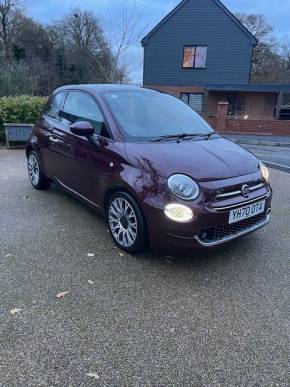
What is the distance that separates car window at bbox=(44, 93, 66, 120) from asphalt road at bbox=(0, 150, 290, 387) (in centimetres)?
176

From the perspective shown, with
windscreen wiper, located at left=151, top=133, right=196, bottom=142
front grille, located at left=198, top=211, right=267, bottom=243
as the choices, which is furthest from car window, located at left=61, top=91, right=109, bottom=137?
front grille, located at left=198, top=211, right=267, bottom=243

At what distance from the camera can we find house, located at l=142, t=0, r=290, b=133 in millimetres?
22719

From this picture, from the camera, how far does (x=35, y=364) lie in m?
2.20

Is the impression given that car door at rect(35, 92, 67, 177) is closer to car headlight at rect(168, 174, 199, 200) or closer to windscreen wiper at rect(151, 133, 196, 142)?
windscreen wiper at rect(151, 133, 196, 142)

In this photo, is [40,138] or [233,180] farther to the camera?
[40,138]

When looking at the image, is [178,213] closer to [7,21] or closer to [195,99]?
[195,99]

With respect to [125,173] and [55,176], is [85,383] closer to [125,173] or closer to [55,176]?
[125,173]

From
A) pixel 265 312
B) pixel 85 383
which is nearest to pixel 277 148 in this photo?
pixel 265 312

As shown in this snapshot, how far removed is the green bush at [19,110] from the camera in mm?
10125

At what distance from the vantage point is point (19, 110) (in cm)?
1025

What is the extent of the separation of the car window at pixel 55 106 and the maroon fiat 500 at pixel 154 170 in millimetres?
134

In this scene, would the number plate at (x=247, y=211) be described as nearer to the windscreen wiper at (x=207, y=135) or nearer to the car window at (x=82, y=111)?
the windscreen wiper at (x=207, y=135)

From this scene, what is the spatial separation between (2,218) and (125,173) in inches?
82.6

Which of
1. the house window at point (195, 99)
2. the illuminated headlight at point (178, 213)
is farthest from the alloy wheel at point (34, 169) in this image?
the house window at point (195, 99)
